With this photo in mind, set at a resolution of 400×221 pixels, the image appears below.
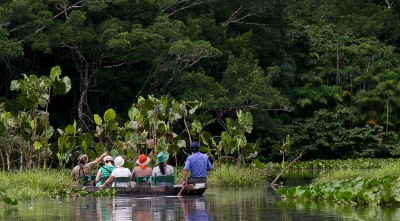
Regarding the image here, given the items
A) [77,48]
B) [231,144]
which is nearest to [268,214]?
[231,144]

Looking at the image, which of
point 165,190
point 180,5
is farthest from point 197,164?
point 180,5

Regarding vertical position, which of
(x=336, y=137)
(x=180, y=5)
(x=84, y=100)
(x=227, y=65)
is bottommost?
(x=336, y=137)

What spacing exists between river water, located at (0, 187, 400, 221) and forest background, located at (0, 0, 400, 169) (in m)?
13.8

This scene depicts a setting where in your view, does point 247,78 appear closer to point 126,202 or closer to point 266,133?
point 266,133

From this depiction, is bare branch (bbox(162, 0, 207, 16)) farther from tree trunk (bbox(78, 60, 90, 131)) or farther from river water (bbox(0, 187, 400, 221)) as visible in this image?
river water (bbox(0, 187, 400, 221))

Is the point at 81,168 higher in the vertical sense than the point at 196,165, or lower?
higher

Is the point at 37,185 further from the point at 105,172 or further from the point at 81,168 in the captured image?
the point at 81,168

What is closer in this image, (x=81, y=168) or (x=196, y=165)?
(x=196, y=165)

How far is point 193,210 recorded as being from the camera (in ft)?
52.3

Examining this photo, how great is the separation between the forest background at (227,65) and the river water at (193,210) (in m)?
13.8

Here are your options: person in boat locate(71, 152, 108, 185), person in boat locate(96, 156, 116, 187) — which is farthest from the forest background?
person in boat locate(96, 156, 116, 187)

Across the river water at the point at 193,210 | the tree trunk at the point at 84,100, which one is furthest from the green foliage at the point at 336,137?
the river water at the point at 193,210

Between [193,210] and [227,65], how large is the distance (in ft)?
91.3

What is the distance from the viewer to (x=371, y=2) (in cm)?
5197
